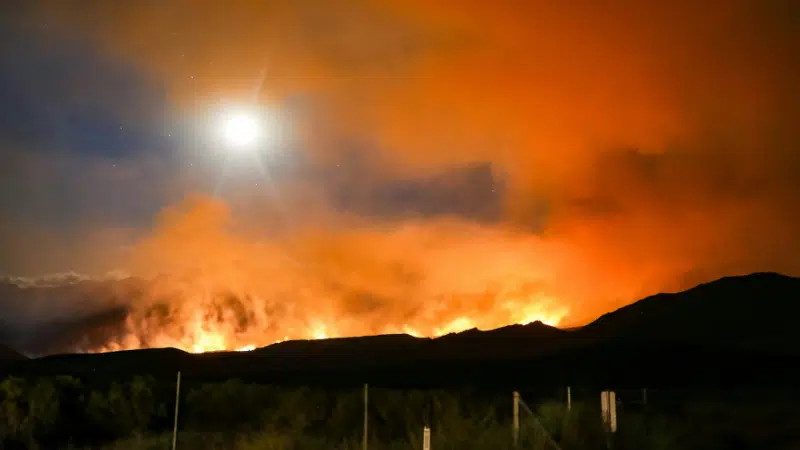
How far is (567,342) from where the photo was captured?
3711 inches

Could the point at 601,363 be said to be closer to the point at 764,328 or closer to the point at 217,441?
the point at 764,328

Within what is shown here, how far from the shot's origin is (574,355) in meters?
81.3

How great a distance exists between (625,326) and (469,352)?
2330 cm

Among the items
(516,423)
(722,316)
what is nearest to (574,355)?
(722,316)

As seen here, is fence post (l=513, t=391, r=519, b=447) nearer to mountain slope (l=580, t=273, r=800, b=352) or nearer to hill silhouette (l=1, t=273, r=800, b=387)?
hill silhouette (l=1, t=273, r=800, b=387)

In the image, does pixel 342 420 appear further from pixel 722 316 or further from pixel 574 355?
pixel 722 316

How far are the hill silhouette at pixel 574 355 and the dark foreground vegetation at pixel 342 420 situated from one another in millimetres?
29322

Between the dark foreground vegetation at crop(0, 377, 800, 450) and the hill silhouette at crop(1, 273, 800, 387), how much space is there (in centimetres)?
2932

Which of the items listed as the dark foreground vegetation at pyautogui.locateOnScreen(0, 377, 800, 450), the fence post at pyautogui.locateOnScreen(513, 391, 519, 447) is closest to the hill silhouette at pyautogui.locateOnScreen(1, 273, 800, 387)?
the dark foreground vegetation at pyautogui.locateOnScreen(0, 377, 800, 450)

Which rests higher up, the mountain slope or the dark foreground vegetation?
the mountain slope

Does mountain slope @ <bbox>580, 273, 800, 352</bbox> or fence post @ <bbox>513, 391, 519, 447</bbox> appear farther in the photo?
mountain slope @ <bbox>580, 273, 800, 352</bbox>

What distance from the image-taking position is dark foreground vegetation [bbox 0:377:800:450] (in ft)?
62.8

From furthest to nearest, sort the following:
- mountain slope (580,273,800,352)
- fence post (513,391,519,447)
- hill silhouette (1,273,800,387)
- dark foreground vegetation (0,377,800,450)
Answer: mountain slope (580,273,800,352)
hill silhouette (1,273,800,387)
dark foreground vegetation (0,377,800,450)
fence post (513,391,519,447)

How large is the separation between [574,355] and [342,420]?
56.4 m
